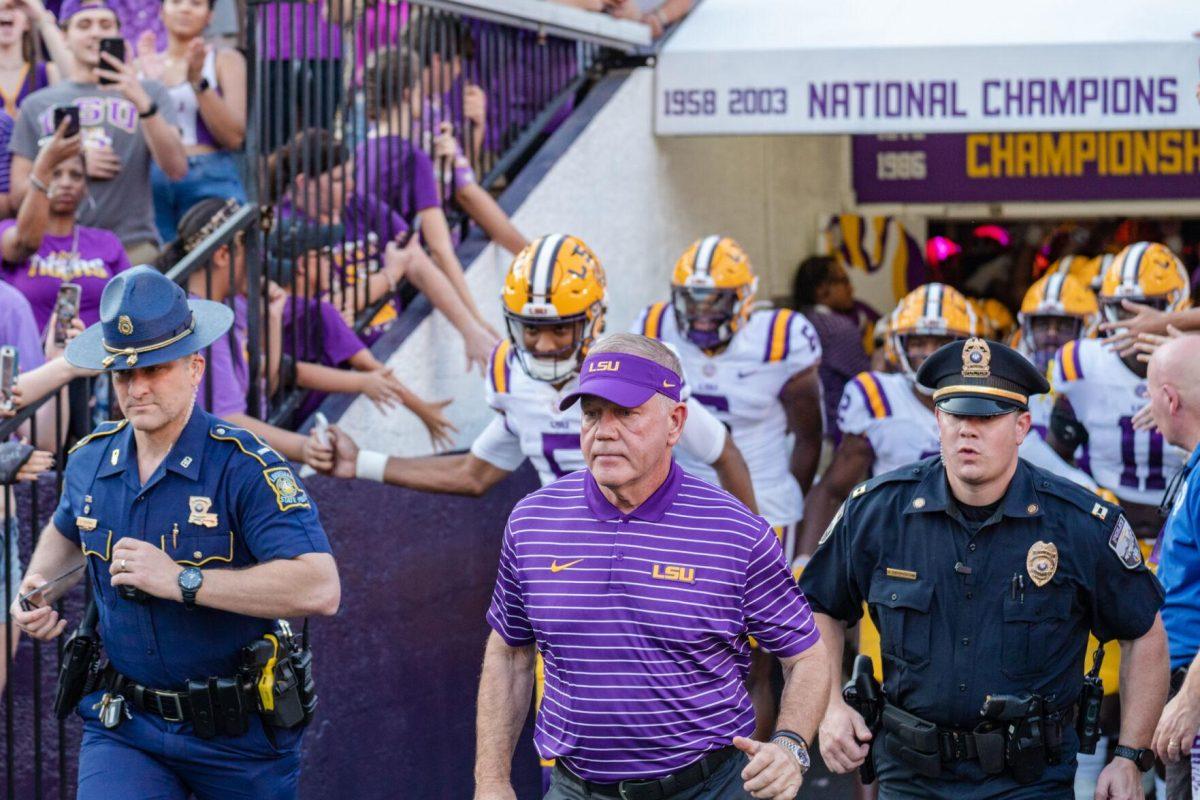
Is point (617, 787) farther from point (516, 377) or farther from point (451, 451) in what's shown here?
point (451, 451)

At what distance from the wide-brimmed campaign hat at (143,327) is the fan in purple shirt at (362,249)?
2634 millimetres

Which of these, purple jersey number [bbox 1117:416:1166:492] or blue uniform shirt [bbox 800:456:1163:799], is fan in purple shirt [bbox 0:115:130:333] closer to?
blue uniform shirt [bbox 800:456:1163:799]

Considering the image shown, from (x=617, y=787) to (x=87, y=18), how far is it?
5355 mm

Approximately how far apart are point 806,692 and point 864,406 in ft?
11.2

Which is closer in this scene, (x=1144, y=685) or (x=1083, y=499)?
(x=1144, y=685)

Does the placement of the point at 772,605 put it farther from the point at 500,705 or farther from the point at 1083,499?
the point at 1083,499

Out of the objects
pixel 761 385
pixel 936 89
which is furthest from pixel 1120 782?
pixel 936 89

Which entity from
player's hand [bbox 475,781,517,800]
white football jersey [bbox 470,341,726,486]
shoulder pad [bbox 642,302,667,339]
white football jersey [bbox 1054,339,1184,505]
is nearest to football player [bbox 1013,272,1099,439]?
white football jersey [bbox 1054,339,1184,505]

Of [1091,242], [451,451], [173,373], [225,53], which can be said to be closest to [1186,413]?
[173,373]

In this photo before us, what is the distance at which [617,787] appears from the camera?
458 cm

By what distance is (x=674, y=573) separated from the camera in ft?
14.9

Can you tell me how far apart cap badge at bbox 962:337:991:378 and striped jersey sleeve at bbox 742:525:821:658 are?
2.80 ft

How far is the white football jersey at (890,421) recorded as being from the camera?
308 inches

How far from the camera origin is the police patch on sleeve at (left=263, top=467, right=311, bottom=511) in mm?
5148
